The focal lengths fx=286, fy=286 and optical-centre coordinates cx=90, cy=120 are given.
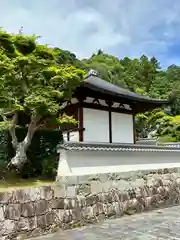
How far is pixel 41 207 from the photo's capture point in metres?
7.40

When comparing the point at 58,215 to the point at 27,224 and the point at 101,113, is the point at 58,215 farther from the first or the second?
the point at 101,113

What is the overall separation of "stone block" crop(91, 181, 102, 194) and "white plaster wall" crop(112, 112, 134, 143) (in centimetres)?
451

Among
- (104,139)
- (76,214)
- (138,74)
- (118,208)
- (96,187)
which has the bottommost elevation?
(118,208)

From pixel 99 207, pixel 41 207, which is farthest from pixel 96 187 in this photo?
pixel 41 207

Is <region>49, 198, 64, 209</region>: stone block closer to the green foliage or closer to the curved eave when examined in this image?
the green foliage

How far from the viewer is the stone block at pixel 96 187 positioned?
348 inches

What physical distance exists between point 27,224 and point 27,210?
0.33 meters

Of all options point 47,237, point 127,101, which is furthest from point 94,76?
point 47,237

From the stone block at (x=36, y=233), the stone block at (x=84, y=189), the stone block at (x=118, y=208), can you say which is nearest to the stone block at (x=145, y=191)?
the stone block at (x=118, y=208)

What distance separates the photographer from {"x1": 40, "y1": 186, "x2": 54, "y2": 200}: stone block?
7504 mm

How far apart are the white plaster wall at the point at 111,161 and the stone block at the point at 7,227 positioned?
6.34ft

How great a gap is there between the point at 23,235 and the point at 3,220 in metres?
0.64

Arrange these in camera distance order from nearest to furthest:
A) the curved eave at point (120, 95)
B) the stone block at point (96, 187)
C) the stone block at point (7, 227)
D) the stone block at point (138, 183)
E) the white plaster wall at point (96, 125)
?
the stone block at point (7, 227) < the stone block at point (96, 187) < the stone block at point (138, 183) < the curved eave at point (120, 95) < the white plaster wall at point (96, 125)

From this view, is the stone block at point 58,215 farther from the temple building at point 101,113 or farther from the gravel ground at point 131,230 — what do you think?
the temple building at point 101,113
